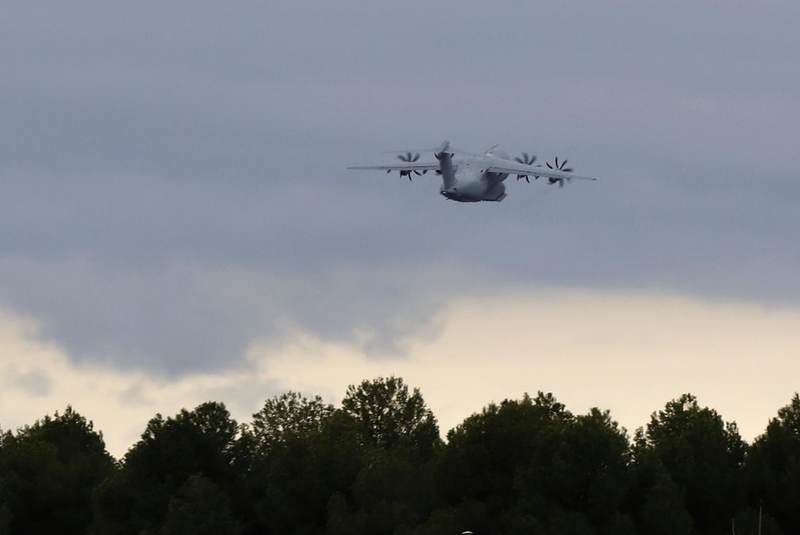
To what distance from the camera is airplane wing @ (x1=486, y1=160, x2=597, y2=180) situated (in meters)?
186

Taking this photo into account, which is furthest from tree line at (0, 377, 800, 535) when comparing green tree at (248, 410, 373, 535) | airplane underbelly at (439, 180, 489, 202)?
airplane underbelly at (439, 180, 489, 202)

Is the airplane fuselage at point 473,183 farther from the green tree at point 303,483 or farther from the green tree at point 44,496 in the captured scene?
the green tree at point 44,496

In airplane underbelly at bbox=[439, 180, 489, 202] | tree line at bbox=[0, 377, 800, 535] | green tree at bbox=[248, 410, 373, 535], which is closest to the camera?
tree line at bbox=[0, 377, 800, 535]

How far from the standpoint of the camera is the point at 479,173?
182500 millimetres

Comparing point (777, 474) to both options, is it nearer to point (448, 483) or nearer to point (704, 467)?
point (704, 467)

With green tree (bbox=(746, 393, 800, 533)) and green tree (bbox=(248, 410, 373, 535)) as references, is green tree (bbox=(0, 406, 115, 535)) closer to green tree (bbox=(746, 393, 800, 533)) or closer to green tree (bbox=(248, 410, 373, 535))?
green tree (bbox=(248, 410, 373, 535))

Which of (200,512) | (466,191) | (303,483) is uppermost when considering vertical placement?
(466,191)

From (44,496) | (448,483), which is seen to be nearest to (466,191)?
(448,483)

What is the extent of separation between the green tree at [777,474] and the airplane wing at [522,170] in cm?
3127

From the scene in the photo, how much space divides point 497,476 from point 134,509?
115 ft

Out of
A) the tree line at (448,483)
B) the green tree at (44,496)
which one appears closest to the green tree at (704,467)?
the tree line at (448,483)

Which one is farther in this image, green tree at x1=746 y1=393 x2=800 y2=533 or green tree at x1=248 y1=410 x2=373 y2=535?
green tree at x1=248 y1=410 x2=373 y2=535

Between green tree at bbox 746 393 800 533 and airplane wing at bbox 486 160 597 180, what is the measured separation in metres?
31.3

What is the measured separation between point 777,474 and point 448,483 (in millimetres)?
29277
